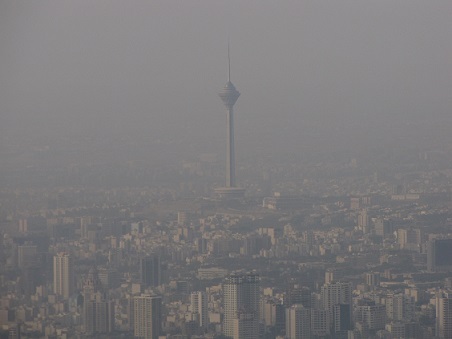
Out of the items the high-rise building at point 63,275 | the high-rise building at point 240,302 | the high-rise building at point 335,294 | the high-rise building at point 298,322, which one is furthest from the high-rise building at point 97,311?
the high-rise building at point 335,294

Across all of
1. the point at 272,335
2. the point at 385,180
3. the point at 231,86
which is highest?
the point at 231,86

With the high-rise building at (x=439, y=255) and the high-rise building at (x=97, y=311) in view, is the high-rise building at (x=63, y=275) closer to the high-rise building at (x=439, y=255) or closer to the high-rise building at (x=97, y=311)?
the high-rise building at (x=97, y=311)

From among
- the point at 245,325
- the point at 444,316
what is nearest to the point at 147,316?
the point at 245,325

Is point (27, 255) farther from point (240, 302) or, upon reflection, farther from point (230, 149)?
point (230, 149)

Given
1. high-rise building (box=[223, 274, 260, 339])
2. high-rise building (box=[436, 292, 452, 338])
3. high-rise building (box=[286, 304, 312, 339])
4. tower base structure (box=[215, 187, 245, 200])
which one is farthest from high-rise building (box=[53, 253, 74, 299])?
tower base structure (box=[215, 187, 245, 200])

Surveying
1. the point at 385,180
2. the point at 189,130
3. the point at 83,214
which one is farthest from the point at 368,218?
the point at 83,214

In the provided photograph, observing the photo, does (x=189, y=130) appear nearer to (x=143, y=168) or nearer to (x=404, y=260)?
(x=143, y=168)
